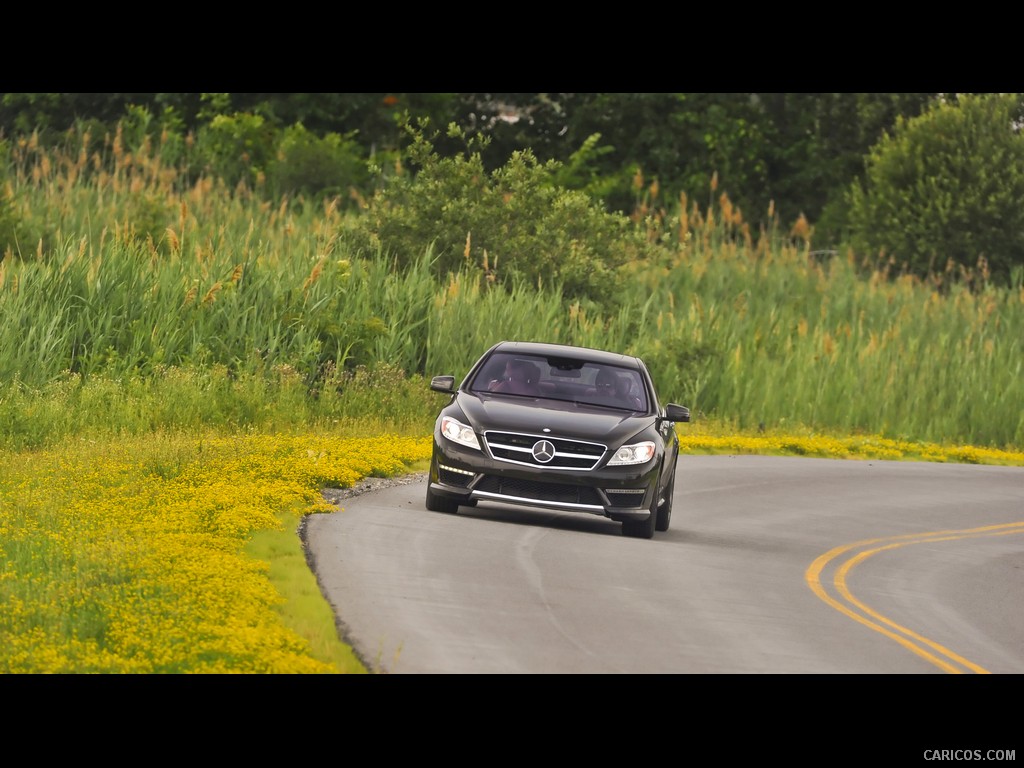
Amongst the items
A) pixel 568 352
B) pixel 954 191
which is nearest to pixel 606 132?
pixel 954 191

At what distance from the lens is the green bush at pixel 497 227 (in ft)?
117

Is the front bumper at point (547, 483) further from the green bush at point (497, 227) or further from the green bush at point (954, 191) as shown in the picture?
the green bush at point (954, 191)

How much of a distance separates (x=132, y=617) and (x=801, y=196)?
2117 inches

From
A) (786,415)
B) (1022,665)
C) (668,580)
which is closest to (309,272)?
(786,415)

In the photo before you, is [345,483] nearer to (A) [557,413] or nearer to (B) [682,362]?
(A) [557,413]

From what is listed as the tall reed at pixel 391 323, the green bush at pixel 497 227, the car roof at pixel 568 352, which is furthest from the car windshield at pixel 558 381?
the green bush at pixel 497 227

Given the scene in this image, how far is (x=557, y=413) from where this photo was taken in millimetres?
18031

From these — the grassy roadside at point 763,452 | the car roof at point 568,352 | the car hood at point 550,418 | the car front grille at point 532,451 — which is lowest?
the grassy roadside at point 763,452

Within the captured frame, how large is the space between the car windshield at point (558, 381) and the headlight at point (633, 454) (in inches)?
40.7

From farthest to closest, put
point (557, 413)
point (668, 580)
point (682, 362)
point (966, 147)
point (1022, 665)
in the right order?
1. point (966, 147)
2. point (682, 362)
3. point (557, 413)
4. point (668, 580)
5. point (1022, 665)

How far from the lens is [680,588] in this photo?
50.3 feet

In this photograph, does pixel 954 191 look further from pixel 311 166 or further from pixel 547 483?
pixel 547 483

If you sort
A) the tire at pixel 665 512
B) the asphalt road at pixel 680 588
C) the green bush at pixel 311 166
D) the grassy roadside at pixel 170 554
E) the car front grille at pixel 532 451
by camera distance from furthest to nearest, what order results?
the green bush at pixel 311 166 < the tire at pixel 665 512 < the car front grille at pixel 532 451 < the asphalt road at pixel 680 588 < the grassy roadside at pixel 170 554
